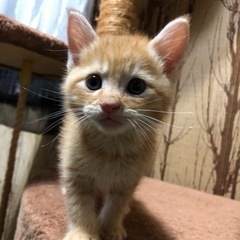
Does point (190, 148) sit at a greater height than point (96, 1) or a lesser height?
lesser

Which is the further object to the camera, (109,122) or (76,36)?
(76,36)

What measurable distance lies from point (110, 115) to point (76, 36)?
263 mm

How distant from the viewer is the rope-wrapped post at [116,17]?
56.4 inches

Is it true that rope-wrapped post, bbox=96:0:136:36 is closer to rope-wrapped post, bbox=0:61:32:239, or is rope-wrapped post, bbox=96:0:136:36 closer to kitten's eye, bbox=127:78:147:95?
rope-wrapped post, bbox=0:61:32:239

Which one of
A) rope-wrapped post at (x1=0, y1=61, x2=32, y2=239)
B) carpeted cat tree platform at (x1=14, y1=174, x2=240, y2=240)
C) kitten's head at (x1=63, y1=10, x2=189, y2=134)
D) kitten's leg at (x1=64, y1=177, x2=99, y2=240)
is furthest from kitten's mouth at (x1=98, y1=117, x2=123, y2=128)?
rope-wrapped post at (x1=0, y1=61, x2=32, y2=239)

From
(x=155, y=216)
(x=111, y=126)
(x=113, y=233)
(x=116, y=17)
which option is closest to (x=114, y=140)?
(x=111, y=126)

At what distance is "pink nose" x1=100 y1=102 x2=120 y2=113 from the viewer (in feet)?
2.66

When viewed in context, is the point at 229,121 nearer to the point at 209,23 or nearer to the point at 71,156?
the point at 209,23

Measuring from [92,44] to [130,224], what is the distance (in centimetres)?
43

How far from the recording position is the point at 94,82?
904mm

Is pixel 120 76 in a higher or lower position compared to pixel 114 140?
higher

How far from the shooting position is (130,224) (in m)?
1.05

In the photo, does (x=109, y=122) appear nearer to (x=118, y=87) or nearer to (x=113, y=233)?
(x=118, y=87)

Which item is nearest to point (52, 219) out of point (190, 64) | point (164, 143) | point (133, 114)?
point (133, 114)
